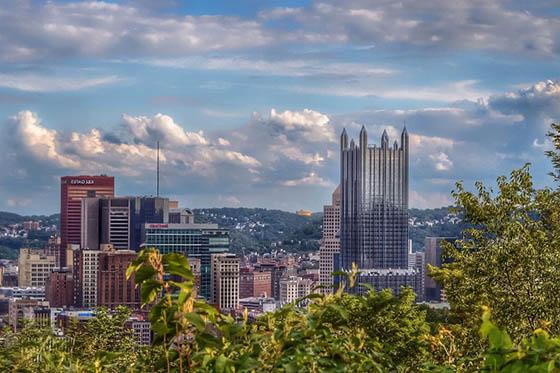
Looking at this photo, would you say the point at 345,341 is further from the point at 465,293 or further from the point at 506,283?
the point at 465,293

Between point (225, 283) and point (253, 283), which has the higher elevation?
point (225, 283)

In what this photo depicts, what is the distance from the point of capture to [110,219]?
11644cm

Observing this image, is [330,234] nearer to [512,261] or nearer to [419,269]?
[419,269]

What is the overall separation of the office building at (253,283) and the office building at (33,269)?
22939 mm

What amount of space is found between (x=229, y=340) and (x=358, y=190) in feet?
377

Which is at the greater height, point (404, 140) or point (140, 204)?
point (404, 140)

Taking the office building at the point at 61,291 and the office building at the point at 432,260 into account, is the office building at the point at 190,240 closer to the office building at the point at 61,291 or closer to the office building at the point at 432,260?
the office building at the point at 61,291

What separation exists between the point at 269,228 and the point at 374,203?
45827mm

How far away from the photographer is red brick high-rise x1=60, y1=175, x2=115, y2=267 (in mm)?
121062

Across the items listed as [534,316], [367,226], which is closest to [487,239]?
[534,316]

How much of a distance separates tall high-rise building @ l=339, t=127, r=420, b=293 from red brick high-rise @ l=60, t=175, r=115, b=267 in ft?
105

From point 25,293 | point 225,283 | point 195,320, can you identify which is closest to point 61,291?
point 25,293

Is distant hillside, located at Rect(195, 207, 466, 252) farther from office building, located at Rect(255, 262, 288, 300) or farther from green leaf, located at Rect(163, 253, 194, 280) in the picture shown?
green leaf, located at Rect(163, 253, 194, 280)

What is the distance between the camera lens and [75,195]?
12631 centimetres
